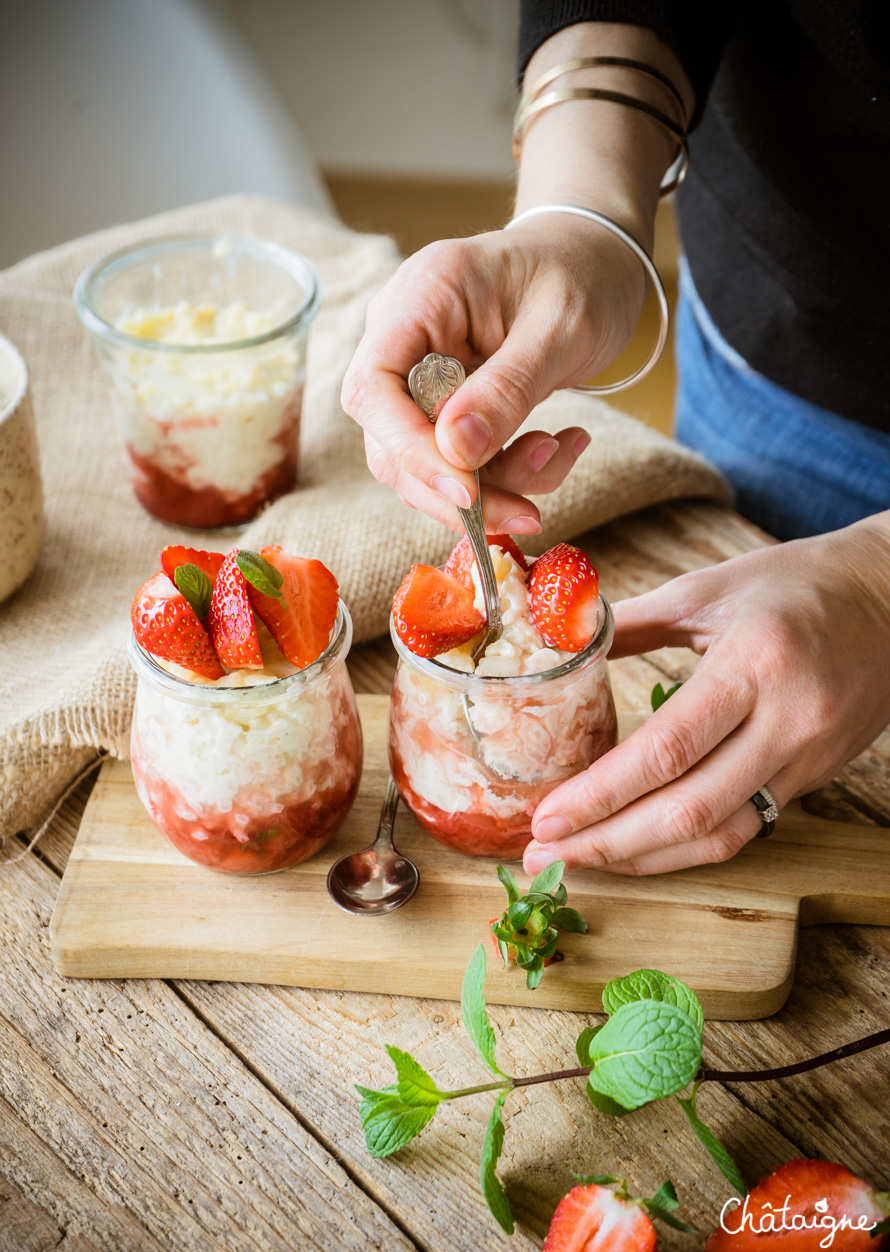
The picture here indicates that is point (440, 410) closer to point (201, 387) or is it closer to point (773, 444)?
point (201, 387)

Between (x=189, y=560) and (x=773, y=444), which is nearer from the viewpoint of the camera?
(x=189, y=560)

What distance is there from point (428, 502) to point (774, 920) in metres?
0.50

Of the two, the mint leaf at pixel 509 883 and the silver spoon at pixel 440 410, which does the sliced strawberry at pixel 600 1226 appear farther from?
the silver spoon at pixel 440 410

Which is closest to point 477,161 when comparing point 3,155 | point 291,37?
point 291,37

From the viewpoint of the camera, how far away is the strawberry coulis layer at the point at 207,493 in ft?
4.79

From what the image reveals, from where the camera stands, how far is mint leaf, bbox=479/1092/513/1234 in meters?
0.77

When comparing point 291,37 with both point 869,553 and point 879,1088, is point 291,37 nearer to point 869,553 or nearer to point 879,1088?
point 869,553

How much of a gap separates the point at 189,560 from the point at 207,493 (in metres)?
0.54

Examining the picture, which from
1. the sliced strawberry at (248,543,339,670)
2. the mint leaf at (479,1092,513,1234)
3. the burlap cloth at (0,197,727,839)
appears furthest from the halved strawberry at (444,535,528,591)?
the mint leaf at (479,1092,513,1234)

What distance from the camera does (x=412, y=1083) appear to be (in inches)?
33.1

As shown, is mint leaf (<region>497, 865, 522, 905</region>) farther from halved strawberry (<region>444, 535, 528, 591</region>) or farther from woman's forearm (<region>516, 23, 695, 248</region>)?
woman's forearm (<region>516, 23, 695, 248</region>)

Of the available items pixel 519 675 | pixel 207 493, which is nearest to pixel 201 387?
pixel 207 493

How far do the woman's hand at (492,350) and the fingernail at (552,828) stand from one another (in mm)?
260

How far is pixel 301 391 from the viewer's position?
1487 mm
